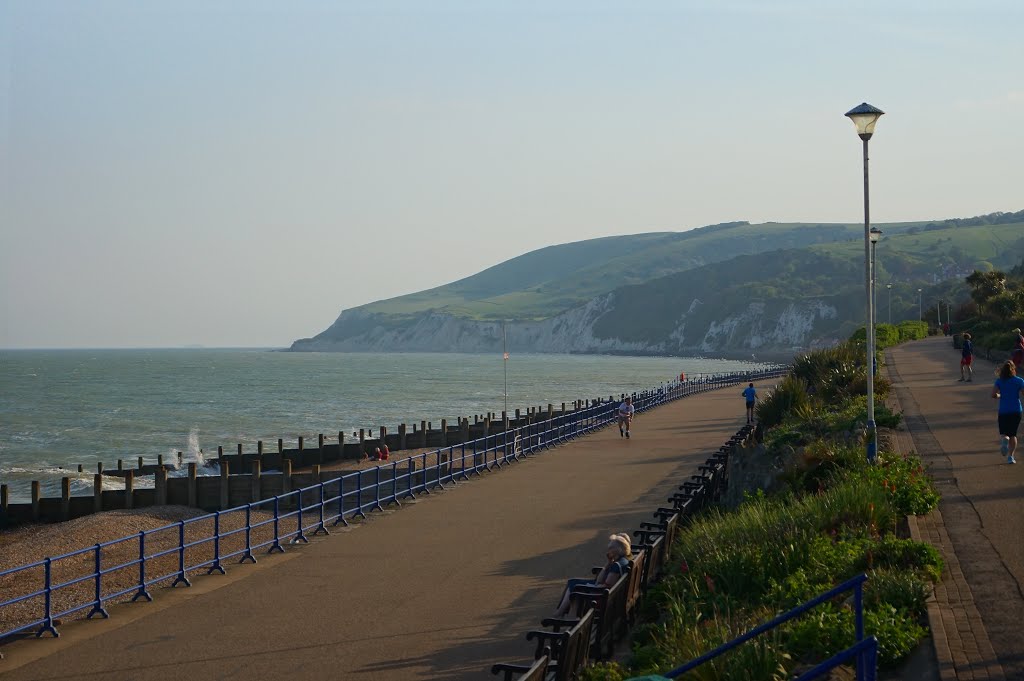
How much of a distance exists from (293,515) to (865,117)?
12365 mm

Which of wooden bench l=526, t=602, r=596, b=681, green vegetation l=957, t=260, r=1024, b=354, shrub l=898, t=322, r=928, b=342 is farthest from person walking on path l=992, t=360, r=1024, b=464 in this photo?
shrub l=898, t=322, r=928, b=342

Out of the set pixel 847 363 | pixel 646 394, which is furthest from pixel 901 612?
pixel 646 394

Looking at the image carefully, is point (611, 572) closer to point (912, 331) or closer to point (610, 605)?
point (610, 605)

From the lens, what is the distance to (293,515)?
1977 centimetres

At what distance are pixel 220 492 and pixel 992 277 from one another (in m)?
58.3

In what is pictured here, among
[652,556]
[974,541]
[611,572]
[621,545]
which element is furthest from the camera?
[652,556]

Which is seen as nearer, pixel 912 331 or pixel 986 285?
pixel 986 285

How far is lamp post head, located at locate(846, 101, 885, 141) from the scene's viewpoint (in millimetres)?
17047

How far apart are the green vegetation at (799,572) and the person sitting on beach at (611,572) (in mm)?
563

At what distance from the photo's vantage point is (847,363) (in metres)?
30.7

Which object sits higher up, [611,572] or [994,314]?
[994,314]

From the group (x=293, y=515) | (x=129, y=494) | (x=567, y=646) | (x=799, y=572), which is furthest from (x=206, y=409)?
(x=567, y=646)

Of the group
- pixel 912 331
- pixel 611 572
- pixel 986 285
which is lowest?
pixel 611 572

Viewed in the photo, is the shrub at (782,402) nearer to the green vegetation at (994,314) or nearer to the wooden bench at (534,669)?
the green vegetation at (994,314)
